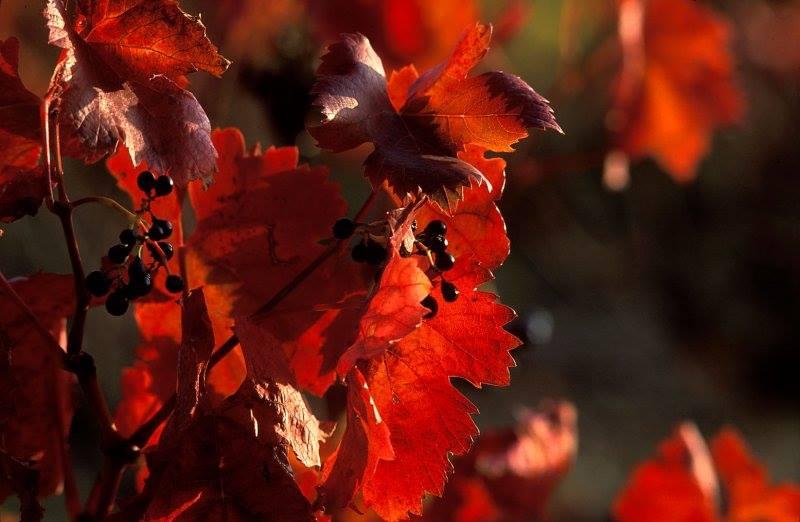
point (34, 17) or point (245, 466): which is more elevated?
point (245, 466)

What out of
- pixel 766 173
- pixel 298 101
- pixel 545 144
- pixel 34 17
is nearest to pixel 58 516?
pixel 34 17

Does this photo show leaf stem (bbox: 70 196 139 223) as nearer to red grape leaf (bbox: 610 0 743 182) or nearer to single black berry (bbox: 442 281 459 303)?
single black berry (bbox: 442 281 459 303)

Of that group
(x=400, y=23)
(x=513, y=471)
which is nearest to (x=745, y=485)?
(x=513, y=471)

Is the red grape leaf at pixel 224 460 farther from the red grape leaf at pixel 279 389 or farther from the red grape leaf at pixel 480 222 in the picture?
the red grape leaf at pixel 480 222

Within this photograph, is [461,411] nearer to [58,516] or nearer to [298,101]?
[298,101]

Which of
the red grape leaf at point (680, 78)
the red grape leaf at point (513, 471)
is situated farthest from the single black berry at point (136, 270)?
the red grape leaf at point (680, 78)

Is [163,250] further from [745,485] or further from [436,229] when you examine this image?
[745,485]
